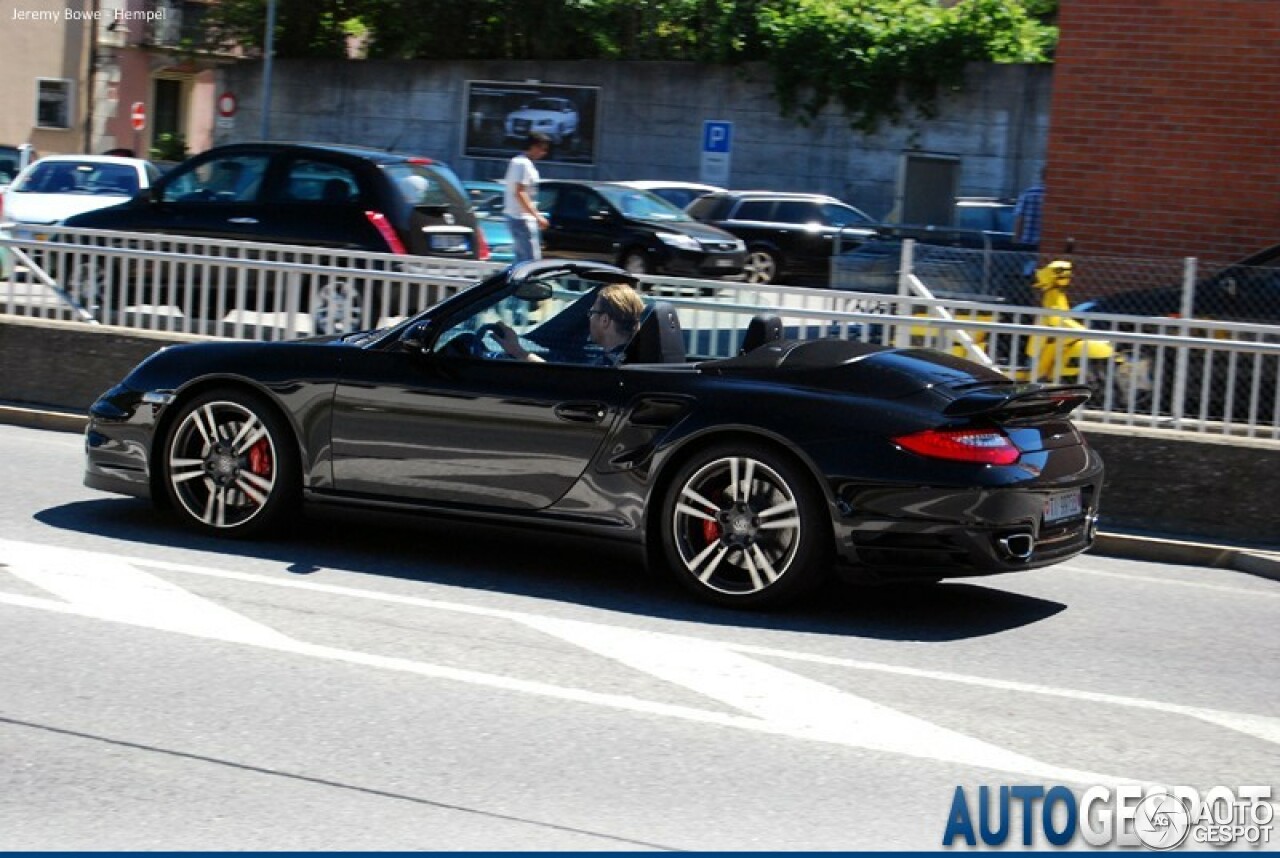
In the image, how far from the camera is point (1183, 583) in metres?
8.87

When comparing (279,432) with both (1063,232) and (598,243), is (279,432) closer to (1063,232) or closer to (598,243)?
(1063,232)

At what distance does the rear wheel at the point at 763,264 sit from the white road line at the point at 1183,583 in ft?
65.3

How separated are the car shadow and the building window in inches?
1572

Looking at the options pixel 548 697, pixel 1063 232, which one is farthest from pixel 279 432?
pixel 1063 232

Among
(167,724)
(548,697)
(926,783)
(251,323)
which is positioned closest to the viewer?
(926,783)

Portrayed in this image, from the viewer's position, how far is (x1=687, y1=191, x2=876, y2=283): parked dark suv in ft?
94.7

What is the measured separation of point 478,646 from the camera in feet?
21.7

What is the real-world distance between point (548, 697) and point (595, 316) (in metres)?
2.27

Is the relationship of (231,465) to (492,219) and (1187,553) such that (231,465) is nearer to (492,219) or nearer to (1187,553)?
(1187,553)

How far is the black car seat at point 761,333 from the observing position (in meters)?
7.91

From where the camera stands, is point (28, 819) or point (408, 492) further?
point (408, 492)

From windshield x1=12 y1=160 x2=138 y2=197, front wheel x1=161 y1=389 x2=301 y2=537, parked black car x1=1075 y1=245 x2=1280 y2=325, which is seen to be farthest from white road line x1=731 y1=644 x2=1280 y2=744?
windshield x1=12 y1=160 x2=138 y2=197

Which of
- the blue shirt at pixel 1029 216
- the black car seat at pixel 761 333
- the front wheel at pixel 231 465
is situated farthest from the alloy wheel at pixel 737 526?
the blue shirt at pixel 1029 216

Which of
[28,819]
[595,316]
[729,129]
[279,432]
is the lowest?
[28,819]
